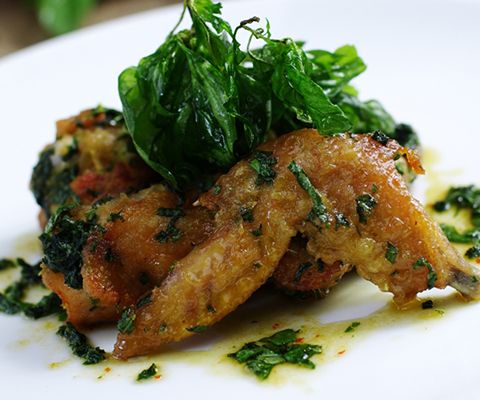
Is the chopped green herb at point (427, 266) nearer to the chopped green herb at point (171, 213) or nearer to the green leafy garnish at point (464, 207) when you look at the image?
the green leafy garnish at point (464, 207)

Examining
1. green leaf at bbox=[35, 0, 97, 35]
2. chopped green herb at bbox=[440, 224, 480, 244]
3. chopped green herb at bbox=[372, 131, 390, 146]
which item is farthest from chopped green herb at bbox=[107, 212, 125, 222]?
green leaf at bbox=[35, 0, 97, 35]

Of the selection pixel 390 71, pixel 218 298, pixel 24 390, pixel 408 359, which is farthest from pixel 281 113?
pixel 390 71

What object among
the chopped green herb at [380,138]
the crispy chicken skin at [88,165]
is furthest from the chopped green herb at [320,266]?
the crispy chicken skin at [88,165]

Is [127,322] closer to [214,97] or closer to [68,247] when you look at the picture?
[68,247]

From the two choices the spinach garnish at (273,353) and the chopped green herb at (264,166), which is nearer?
the spinach garnish at (273,353)

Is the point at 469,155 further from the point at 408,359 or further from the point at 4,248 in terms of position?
the point at 4,248

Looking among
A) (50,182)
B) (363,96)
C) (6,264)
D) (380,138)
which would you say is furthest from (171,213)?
(363,96)
